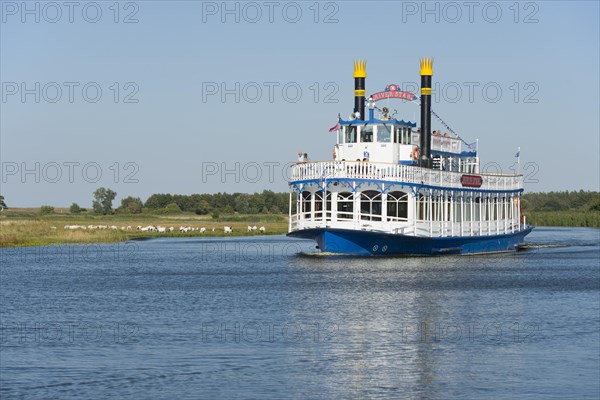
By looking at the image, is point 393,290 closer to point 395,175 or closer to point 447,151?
point 395,175

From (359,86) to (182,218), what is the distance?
82824 millimetres

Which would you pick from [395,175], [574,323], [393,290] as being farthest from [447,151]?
[574,323]

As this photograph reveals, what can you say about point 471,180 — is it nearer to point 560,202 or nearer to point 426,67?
point 426,67

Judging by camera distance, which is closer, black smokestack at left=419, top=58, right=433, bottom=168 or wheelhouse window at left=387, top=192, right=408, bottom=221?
wheelhouse window at left=387, top=192, right=408, bottom=221

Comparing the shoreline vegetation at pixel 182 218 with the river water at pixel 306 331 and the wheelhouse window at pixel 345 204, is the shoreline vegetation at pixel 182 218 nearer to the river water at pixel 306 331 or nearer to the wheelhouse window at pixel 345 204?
the river water at pixel 306 331

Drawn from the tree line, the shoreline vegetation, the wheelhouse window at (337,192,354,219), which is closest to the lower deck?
the wheelhouse window at (337,192,354,219)

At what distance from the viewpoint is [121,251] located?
76.9 metres

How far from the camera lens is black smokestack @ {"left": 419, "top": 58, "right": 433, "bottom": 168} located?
64.2 m

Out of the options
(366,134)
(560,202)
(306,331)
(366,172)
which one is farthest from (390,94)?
(560,202)

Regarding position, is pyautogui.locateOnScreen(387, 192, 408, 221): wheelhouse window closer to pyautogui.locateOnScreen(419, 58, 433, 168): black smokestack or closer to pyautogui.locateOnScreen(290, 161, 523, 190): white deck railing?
pyautogui.locateOnScreen(290, 161, 523, 190): white deck railing

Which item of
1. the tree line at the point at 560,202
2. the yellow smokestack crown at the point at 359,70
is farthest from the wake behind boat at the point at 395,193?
the tree line at the point at 560,202

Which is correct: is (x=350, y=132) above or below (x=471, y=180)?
above

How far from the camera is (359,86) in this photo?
67.8 metres

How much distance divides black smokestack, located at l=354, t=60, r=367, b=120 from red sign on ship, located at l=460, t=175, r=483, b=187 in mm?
7102
